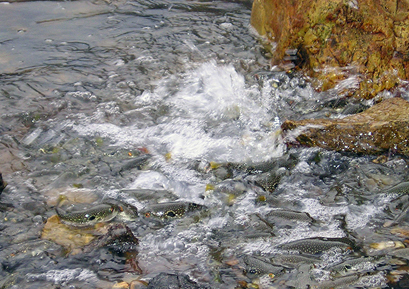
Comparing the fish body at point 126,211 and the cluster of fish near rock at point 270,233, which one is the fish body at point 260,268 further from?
the fish body at point 126,211

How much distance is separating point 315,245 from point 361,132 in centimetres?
160

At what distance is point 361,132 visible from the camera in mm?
4203

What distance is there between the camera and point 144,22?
25.4ft

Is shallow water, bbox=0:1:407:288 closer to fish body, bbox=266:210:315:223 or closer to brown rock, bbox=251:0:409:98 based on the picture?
fish body, bbox=266:210:315:223

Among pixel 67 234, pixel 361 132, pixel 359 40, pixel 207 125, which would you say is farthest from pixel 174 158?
pixel 359 40

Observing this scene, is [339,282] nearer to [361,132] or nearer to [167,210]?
[167,210]

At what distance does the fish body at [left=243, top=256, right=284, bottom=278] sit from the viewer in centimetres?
292

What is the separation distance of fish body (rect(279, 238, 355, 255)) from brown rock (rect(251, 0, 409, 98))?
A: 108 inches

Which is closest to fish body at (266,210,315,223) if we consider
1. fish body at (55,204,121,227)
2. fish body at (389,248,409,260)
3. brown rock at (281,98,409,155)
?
fish body at (389,248,409,260)

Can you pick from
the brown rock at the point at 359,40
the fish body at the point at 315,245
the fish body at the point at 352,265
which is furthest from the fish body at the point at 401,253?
the brown rock at the point at 359,40

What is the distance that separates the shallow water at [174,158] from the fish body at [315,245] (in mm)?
83

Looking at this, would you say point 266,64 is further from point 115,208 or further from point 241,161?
point 115,208

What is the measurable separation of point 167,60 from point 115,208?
3.41 metres

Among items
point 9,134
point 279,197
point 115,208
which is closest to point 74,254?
point 115,208
